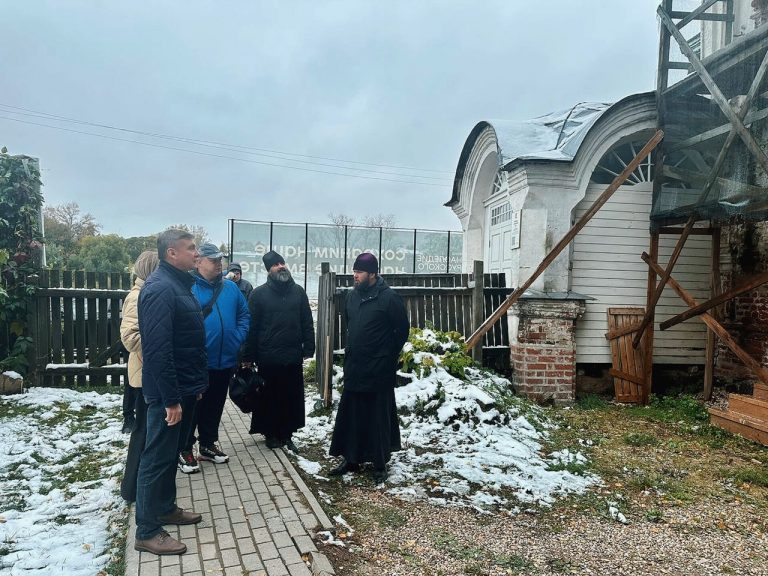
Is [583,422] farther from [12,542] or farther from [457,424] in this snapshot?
[12,542]

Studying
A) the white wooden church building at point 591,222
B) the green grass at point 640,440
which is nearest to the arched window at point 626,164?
the white wooden church building at point 591,222

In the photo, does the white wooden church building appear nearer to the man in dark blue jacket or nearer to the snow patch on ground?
the snow patch on ground

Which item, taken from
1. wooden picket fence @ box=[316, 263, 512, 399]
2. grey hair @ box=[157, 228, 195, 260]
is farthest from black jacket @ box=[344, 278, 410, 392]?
wooden picket fence @ box=[316, 263, 512, 399]

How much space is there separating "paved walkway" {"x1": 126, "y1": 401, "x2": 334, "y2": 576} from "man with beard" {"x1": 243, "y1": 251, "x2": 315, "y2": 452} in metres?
0.32

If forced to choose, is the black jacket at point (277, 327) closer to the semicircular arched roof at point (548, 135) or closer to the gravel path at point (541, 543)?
the gravel path at point (541, 543)

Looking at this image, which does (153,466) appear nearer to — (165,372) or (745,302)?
(165,372)

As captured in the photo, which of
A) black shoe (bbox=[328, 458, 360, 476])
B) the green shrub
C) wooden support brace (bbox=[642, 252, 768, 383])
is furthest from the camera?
the green shrub

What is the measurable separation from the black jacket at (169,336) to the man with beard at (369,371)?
1440 mm

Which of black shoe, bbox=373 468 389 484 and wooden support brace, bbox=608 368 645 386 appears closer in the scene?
black shoe, bbox=373 468 389 484

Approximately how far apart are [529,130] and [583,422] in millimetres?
4711

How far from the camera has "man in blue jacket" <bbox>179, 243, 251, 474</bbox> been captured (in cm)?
424

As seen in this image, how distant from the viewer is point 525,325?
7.57 metres

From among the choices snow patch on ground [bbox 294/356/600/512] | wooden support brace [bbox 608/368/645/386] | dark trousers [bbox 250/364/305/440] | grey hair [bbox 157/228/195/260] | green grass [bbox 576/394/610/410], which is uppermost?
grey hair [bbox 157/228/195/260]

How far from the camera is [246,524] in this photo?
10.9 ft
